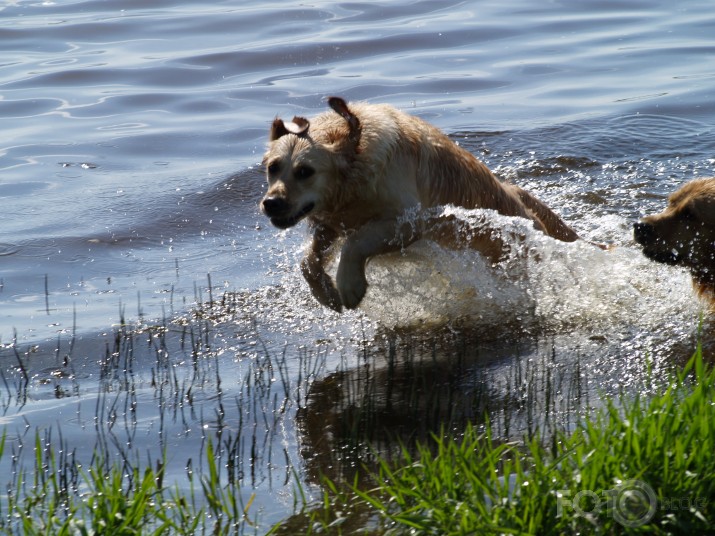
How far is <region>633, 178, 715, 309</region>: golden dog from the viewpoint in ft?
22.4

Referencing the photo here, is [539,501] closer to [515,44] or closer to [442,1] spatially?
[515,44]

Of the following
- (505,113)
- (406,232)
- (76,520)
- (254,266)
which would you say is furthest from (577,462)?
(505,113)

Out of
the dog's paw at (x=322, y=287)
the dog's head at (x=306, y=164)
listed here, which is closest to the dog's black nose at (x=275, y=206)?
the dog's head at (x=306, y=164)

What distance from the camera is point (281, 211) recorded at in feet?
20.1

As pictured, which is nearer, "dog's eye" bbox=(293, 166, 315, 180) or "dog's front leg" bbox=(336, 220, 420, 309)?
"dog's eye" bbox=(293, 166, 315, 180)

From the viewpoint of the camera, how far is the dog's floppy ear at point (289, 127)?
639cm

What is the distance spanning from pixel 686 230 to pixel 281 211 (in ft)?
8.44

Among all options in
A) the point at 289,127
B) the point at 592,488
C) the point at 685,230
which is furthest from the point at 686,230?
the point at 592,488

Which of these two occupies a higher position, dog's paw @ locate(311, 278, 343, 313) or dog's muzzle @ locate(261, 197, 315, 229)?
dog's muzzle @ locate(261, 197, 315, 229)

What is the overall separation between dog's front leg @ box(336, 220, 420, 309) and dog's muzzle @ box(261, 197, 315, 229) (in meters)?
0.43

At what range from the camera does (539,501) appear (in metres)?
3.96

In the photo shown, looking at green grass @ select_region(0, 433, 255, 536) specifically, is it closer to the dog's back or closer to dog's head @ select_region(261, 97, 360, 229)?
dog's head @ select_region(261, 97, 360, 229)

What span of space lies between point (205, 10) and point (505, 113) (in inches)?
311

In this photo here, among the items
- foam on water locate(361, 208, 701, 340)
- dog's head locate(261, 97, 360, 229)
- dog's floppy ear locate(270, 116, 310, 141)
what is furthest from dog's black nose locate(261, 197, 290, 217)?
foam on water locate(361, 208, 701, 340)
